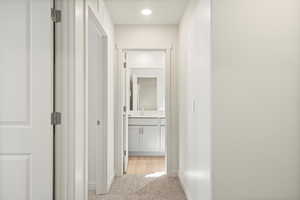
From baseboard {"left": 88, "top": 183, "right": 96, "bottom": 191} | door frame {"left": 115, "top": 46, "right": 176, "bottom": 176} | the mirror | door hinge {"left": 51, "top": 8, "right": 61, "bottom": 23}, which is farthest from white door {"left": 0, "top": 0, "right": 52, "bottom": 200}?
the mirror

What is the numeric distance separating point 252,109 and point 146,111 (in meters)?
3.74

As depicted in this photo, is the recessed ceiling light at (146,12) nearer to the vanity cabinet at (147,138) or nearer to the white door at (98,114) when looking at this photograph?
the white door at (98,114)

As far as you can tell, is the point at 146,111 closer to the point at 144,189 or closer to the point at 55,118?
the point at 144,189

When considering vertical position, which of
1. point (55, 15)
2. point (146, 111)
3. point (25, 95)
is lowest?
point (146, 111)

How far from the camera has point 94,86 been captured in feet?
9.77

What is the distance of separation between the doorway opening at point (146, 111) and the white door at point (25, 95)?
2.82 meters

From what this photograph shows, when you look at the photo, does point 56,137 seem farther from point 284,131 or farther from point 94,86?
point 284,131

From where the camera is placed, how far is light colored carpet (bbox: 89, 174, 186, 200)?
2.94 m

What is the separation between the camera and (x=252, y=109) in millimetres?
1682

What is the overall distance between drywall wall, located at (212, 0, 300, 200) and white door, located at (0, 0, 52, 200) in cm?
114

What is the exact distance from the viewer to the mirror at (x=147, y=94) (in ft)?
17.4

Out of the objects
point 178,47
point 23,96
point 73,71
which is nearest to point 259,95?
point 73,71

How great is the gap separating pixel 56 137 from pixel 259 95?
1.42 metres

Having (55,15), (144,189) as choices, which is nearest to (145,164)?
(144,189)
